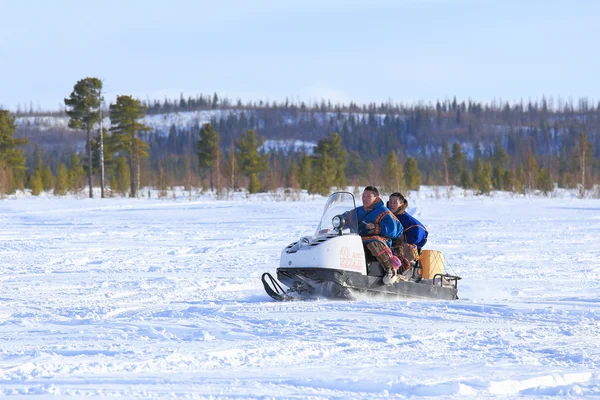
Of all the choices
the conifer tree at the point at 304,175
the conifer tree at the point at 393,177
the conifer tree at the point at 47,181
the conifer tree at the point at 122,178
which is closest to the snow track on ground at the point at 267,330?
the conifer tree at the point at 393,177

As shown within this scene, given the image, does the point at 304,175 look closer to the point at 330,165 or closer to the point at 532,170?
the point at 330,165

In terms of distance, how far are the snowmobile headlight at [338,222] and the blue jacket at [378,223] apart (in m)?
0.40

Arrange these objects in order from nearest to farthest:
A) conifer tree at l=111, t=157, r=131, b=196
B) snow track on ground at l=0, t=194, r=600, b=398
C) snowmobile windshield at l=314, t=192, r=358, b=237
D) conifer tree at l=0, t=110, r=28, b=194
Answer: snow track on ground at l=0, t=194, r=600, b=398 → snowmobile windshield at l=314, t=192, r=358, b=237 → conifer tree at l=0, t=110, r=28, b=194 → conifer tree at l=111, t=157, r=131, b=196

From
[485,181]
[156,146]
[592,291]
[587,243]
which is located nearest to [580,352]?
[592,291]

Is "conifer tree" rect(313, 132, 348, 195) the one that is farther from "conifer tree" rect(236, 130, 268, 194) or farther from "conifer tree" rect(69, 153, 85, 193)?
"conifer tree" rect(69, 153, 85, 193)

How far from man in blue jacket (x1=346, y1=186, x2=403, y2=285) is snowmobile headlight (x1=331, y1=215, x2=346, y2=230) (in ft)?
0.60

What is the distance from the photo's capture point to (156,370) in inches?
213

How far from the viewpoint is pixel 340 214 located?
8.95 meters

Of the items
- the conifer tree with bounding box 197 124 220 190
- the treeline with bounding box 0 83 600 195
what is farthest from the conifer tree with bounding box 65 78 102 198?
Answer: the conifer tree with bounding box 197 124 220 190

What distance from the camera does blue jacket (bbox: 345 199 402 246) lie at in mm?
9055

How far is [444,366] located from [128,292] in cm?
553

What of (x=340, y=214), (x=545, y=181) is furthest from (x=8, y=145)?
(x=340, y=214)

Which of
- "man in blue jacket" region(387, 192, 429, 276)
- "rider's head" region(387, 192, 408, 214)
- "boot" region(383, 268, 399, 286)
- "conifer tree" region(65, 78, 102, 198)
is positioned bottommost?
"boot" region(383, 268, 399, 286)

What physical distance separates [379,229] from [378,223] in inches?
2.8
